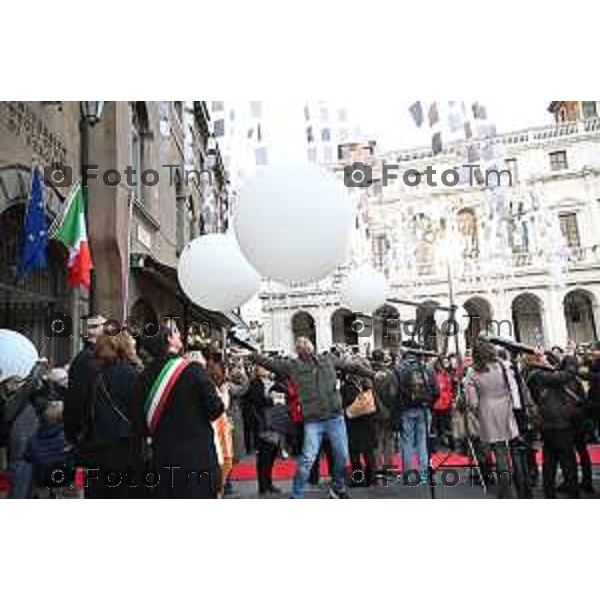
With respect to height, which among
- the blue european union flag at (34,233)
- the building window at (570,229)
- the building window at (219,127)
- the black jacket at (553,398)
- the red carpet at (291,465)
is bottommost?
the red carpet at (291,465)

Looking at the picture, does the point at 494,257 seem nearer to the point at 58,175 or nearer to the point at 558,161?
the point at 558,161

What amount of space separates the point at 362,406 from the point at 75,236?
156 inches

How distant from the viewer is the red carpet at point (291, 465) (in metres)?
7.58

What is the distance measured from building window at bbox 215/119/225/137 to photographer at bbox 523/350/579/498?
594cm

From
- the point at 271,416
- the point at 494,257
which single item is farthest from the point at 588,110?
the point at 271,416

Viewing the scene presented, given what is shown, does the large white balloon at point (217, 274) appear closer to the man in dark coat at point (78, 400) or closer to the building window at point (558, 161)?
the man in dark coat at point (78, 400)

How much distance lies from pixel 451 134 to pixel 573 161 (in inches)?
859

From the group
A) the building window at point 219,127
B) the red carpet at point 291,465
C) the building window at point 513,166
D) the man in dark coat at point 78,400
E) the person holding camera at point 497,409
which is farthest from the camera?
the building window at point 513,166

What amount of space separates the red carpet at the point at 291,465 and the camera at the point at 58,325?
2.98 m

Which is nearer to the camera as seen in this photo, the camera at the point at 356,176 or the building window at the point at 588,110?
the camera at the point at 356,176

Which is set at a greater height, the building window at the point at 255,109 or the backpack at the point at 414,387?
the building window at the point at 255,109

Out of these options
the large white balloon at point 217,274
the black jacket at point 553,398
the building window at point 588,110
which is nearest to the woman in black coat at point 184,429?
the large white balloon at point 217,274
